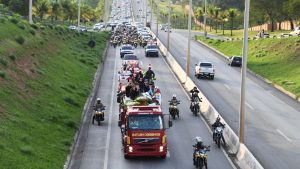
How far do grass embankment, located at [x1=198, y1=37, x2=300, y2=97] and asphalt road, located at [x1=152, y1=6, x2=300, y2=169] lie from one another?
1847 mm

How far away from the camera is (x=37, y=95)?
3356 cm

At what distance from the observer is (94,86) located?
157ft

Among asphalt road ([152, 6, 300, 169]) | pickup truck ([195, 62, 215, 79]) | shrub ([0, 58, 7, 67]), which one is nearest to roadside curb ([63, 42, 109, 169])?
shrub ([0, 58, 7, 67])

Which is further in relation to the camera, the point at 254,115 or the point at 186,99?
the point at 186,99

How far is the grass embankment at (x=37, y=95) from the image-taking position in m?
23.1

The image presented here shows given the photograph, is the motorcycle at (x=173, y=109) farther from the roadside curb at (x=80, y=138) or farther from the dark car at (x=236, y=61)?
the dark car at (x=236, y=61)

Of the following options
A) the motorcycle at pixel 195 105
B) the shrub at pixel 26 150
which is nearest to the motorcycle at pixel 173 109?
the motorcycle at pixel 195 105

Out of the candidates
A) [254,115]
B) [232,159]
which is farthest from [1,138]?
[254,115]

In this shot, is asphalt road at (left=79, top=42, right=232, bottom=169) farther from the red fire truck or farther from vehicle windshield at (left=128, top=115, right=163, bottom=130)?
vehicle windshield at (left=128, top=115, right=163, bottom=130)

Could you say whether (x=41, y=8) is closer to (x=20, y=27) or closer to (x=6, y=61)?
(x=20, y=27)

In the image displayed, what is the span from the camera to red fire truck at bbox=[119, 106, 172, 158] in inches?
971

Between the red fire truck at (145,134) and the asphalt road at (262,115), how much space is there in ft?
16.7

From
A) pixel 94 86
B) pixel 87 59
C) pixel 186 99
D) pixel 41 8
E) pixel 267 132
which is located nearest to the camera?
pixel 267 132

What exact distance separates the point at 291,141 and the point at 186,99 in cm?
1363
